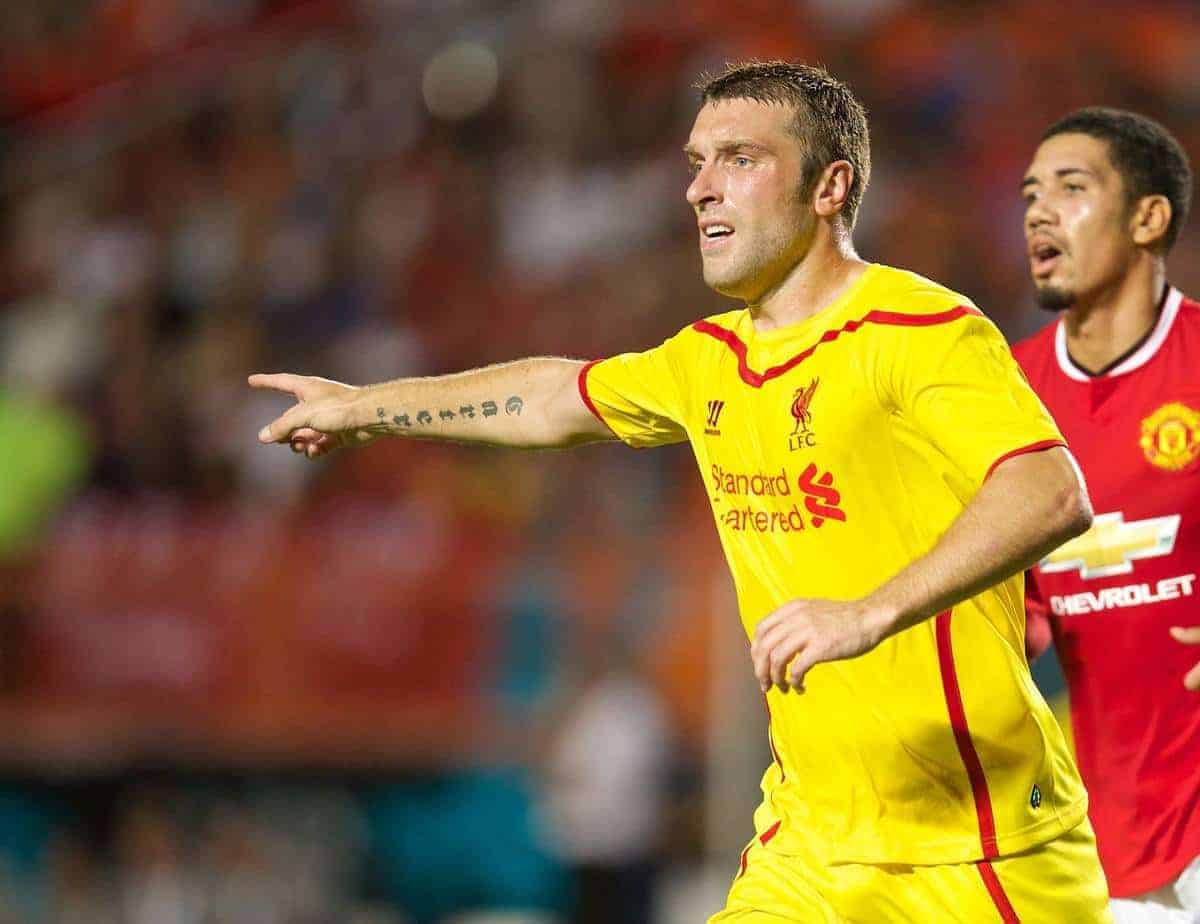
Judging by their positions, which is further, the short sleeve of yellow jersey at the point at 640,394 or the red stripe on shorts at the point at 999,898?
the short sleeve of yellow jersey at the point at 640,394

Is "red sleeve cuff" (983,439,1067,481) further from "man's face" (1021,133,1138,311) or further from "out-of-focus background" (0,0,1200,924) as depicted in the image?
"out-of-focus background" (0,0,1200,924)

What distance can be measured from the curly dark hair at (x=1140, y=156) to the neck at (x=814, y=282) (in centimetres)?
127

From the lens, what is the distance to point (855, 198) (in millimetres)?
4379

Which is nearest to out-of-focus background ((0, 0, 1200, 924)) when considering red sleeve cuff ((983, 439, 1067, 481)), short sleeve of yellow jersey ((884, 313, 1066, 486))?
short sleeve of yellow jersey ((884, 313, 1066, 486))

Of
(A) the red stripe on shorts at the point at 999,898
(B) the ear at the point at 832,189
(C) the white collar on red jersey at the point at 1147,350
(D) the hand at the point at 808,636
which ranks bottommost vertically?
(A) the red stripe on shorts at the point at 999,898

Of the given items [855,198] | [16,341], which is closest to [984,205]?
[16,341]

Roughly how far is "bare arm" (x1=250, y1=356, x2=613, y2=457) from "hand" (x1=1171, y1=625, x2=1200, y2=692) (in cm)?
140

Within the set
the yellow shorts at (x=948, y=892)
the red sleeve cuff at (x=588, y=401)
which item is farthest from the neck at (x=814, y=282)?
the yellow shorts at (x=948, y=892)

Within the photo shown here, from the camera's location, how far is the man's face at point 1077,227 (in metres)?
5.15

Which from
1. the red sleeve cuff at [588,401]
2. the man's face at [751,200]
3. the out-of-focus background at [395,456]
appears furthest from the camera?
the out-of-focus background at [395,456]

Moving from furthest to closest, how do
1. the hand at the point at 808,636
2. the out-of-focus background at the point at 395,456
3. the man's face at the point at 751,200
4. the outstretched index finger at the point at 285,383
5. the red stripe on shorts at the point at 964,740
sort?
the out-of-focus background at the point at 395,456 → the outstretched index finger at the point at 285,383 → the man's face at the point at 751,200 → the red stripe on shorts at the point at 964,740 → the hand at the point at 808,636

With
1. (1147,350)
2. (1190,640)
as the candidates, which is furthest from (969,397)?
(1147,350)

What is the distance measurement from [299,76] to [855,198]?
459 inches

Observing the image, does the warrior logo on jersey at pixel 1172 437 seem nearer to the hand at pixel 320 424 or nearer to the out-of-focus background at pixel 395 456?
the hand at pixel 320 424
